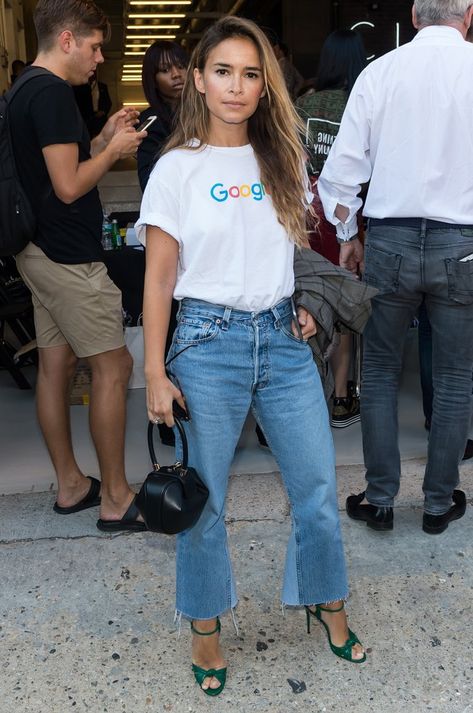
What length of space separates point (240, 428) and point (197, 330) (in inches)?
12.4

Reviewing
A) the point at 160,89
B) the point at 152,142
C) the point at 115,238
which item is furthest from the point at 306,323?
the point at 115,238

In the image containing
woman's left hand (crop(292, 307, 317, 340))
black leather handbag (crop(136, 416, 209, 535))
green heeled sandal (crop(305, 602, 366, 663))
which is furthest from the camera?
green heeled sandal (crop(305, 602, 366, 663))

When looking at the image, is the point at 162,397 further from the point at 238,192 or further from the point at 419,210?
the point at 419,210

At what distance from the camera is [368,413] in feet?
10.2

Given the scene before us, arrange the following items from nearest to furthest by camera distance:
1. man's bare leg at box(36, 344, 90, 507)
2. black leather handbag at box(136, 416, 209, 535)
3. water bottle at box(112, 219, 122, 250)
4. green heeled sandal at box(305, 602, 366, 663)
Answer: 1. black leather handbag at box(136, 416, 209, 535)
2. green heeled sandal at box(305, 602, 366, 663)
3. man's bare leg at box(36, 344, 90, 507)
4. water bottle at box(112, 219, 122, 250)

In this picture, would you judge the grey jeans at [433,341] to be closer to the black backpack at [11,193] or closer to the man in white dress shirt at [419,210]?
the man in white dress shirt at [419,210]

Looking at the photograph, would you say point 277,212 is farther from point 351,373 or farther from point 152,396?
point 351,373

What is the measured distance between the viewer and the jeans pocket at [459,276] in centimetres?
278

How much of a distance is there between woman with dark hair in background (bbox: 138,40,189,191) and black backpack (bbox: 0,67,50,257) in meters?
0.78

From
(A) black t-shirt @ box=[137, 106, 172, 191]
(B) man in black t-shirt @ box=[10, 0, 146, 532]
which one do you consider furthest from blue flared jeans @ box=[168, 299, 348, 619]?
(A) black t-shirt @ box=[137, 106, 172, 191]

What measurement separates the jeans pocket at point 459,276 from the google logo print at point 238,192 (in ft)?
3.10

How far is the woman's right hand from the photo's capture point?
2082 millimetres

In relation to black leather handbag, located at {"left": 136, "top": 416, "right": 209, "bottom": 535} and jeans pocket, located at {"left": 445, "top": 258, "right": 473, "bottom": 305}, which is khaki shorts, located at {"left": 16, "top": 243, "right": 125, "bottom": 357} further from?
jeans pocket, located at {"left": 445, "top": 258, "right": 473, "bottom": 305}

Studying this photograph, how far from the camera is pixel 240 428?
2.22 m
